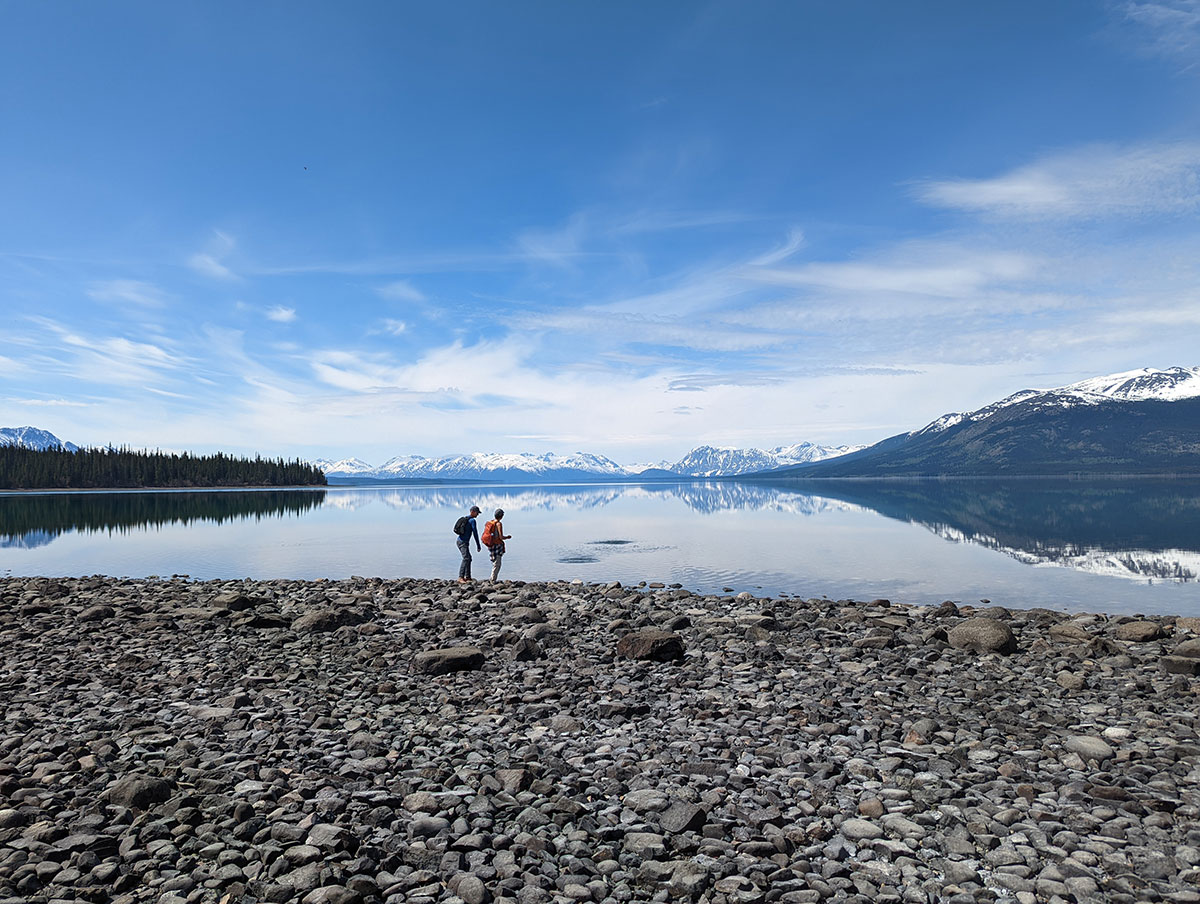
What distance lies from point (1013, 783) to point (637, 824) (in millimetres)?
5844

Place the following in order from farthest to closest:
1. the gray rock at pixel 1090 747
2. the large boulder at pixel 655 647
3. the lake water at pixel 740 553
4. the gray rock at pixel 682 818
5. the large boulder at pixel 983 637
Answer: the lake water at pixel 740 553 → the large boulder at pixel 983 637 → the large boulder at pixel 655 647 → the gray rock at pixel 1090 747 → the gray rock at pixel 682 818

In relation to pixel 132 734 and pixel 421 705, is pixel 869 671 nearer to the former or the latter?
pixel 421 705

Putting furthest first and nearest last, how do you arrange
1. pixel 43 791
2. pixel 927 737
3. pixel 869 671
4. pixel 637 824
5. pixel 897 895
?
pixel 869 671 → pixel 927 737 → pixel 43 791 → pixel 637 824 → pixel 897 895

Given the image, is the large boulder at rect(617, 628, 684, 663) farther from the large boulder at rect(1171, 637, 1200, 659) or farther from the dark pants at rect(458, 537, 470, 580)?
the dark pants at rect(458, 537, 470, 580)

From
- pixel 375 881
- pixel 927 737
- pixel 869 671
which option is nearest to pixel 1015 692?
pixel 869 671

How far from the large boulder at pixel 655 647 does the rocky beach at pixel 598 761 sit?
6 cm

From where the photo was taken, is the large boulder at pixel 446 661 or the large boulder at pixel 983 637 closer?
the large boulder at pixel 446 661

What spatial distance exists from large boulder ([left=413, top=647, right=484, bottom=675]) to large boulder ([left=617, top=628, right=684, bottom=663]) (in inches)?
146

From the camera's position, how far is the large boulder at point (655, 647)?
56.6ft

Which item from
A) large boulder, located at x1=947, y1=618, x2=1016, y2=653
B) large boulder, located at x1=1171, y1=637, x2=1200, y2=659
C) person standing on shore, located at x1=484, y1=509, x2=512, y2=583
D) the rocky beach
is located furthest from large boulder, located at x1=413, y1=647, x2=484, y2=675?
large boulder, located at x1=1171, y1=637, x2=1200, y2=659

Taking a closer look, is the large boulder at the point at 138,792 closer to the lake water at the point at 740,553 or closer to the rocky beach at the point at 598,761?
the rocky beach at the point at 598,761

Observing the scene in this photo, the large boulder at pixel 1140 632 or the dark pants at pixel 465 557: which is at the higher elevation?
the dark pants at pixel 465 557

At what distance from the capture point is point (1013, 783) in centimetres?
1048

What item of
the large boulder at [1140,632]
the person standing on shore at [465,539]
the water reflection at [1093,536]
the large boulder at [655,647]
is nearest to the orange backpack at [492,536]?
the person standing on shore at [465,539]
